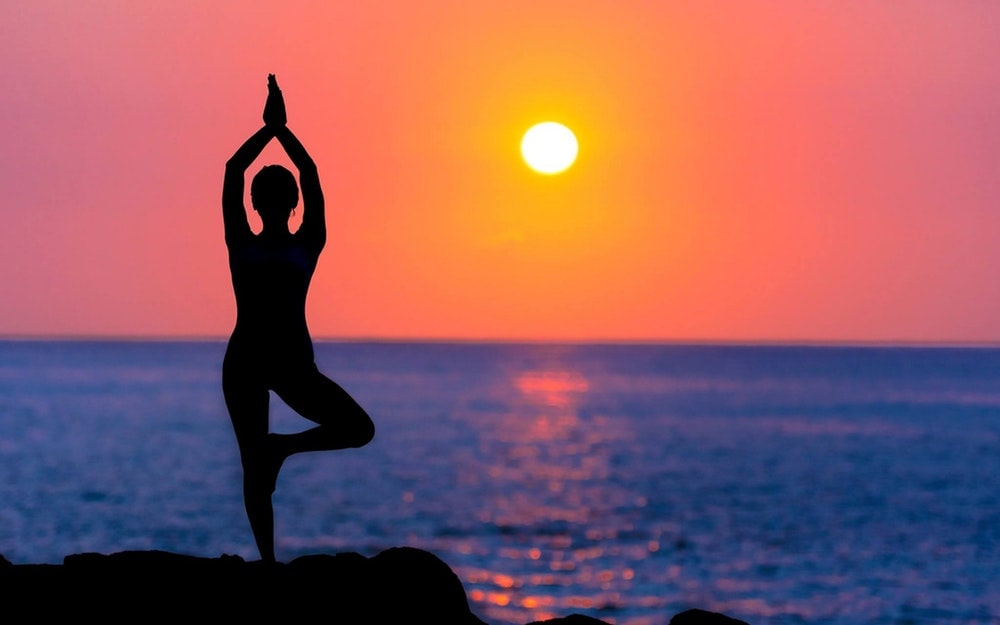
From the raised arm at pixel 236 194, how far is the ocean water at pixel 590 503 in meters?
23.9

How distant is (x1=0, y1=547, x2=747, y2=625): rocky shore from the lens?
9781 millimetres

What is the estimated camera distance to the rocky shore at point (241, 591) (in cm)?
978

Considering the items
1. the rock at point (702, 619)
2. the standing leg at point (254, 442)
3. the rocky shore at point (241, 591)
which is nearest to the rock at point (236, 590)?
the rocky shore at point (241, 591)

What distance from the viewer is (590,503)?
5709 centimetres

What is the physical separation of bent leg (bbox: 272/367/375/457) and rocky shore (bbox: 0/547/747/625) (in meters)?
1.00

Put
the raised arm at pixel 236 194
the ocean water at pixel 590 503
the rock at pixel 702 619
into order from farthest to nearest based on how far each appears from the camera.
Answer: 1. the ocean water at pixel 590 503
2. the rock at pixel 702 619
3. the raised arm at pixel 236 194

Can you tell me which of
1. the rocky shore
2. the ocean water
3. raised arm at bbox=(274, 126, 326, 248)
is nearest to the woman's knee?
the rocky shore

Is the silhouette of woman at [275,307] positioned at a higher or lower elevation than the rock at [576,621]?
higher

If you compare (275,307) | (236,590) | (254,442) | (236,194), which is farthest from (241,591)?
(236,194)

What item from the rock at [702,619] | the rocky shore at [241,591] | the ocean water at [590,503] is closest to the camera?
the rocky shore at [241,591]

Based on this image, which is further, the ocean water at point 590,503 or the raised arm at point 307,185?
the ocean water at point 590,503

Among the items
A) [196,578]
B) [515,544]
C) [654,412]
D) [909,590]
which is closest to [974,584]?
[909,590]

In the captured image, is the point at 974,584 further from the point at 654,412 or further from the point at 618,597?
the point at 654,412

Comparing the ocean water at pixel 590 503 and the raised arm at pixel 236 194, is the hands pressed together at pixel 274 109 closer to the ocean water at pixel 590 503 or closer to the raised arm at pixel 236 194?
the raised arm at pixel 236 194
